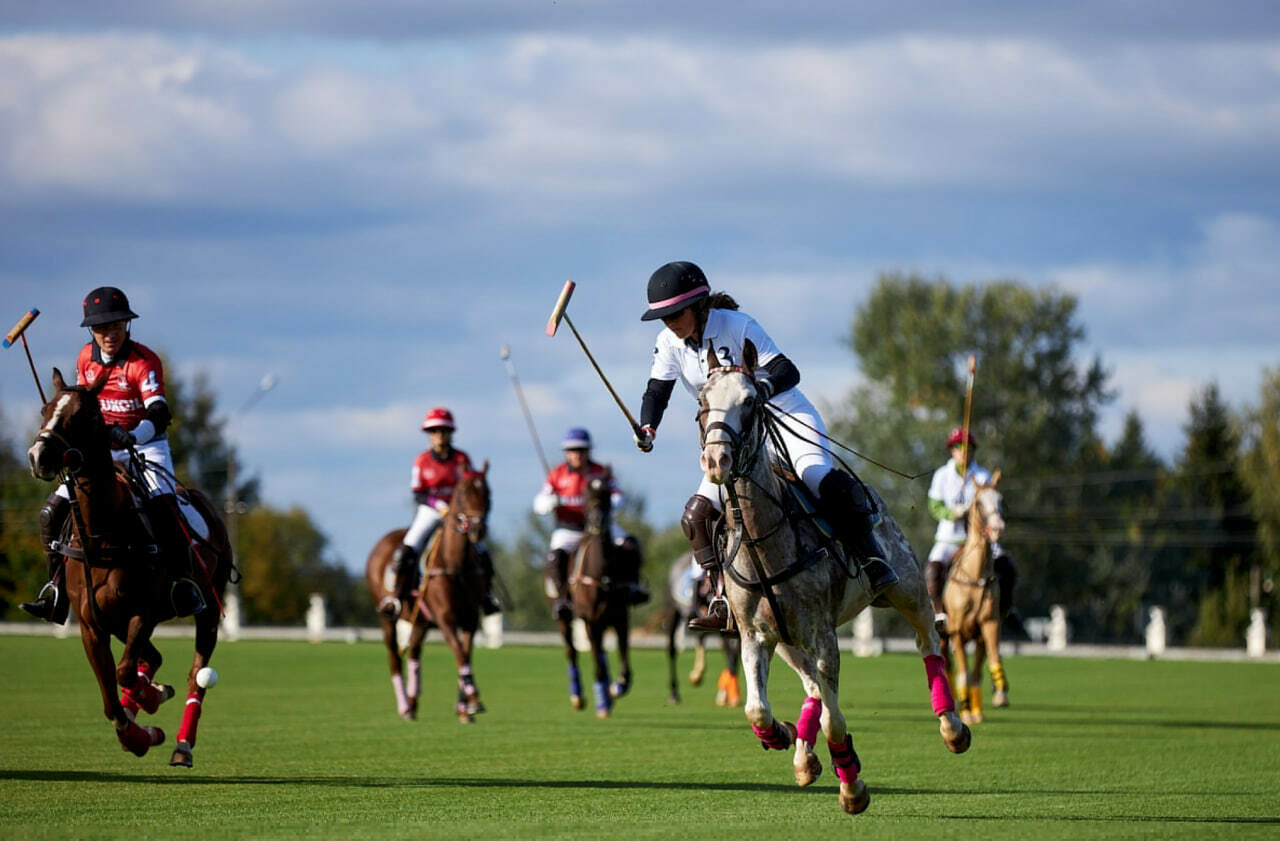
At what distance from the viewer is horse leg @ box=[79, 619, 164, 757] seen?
10672mm

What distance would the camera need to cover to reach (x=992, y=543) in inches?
731

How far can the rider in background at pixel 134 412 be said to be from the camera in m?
11.4

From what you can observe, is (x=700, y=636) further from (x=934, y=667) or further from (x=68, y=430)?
(x=68, y=430)

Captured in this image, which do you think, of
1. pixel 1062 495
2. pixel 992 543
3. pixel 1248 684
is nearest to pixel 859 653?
pixel 1248 684

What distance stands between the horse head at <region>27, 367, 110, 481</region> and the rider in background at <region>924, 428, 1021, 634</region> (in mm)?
10245

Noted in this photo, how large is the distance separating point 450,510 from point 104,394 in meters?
6.26

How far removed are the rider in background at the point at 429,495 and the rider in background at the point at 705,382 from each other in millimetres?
8605

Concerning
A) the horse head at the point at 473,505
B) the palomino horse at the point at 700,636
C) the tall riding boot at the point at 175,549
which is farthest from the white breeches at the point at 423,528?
the tall riding boot at the point at 175,549

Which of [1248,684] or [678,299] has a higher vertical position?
[678,299]

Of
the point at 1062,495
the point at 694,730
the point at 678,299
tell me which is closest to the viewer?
the point at 678,299

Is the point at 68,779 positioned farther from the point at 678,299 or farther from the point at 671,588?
the point at 671,588

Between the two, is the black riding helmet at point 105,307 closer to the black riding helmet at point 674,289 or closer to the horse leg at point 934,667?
the black riding helmet at point 674,289

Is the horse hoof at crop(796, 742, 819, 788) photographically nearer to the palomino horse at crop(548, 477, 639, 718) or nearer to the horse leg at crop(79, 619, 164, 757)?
the horse leg at crop(79, 619, 164, 757)

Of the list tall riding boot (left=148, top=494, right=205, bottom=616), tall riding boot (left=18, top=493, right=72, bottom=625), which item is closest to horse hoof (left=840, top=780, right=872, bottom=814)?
tall riding boot (left=148, top=494, right=205, bottom=616)
